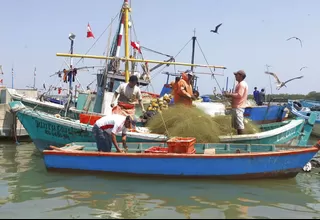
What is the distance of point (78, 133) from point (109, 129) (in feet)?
8.50

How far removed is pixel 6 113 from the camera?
14391 mm

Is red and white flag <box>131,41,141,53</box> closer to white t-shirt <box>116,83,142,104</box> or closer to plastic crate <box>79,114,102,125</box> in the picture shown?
plastic crate <box>79,114,102,125</box>

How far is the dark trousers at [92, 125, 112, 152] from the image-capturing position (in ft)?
25.0

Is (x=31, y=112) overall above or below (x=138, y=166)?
above

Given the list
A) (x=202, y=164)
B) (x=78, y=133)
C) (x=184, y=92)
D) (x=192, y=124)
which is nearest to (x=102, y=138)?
(x=202, y=164)

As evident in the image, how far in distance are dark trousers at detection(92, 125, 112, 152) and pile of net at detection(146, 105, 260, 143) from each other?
165cm

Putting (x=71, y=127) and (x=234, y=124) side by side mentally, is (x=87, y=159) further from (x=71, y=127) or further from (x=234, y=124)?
(x=234, y=124)

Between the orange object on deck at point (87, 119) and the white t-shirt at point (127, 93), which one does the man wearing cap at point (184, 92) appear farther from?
the orange object on deck at point (87, 119)

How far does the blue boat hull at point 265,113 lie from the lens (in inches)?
607

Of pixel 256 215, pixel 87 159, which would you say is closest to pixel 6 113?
pixel 87 159

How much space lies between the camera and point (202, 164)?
287 inches

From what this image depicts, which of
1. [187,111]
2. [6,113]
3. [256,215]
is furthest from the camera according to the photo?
[6,113]

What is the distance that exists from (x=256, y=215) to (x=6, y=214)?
11.8 feet

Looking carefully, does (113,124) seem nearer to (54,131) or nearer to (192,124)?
(192,124)
